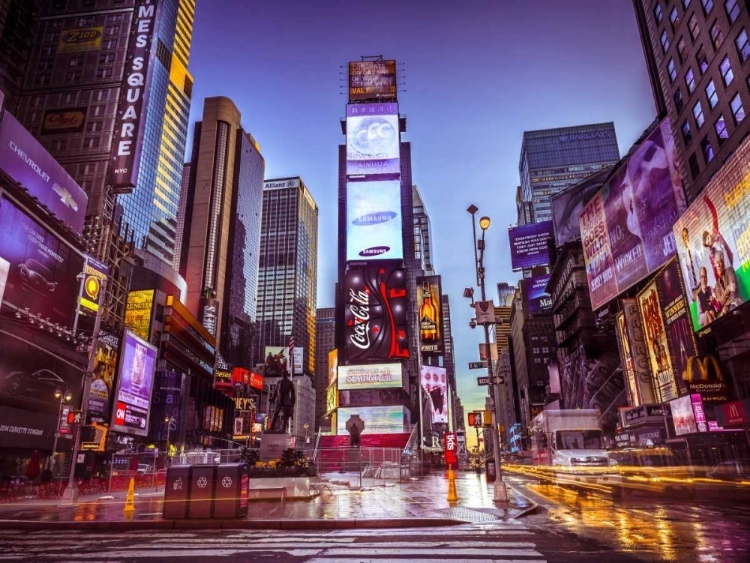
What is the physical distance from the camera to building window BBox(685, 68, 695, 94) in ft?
148

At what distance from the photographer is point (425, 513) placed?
1420cm

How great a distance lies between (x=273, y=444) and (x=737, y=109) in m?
41.0

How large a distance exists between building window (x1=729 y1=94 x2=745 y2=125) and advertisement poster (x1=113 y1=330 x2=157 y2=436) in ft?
217

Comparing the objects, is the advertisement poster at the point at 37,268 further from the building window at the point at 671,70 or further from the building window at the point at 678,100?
the building window at the point at 671,70

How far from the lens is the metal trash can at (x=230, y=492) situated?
13.8 metres

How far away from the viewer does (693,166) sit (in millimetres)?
45469

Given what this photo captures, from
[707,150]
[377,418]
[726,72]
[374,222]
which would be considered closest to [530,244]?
[374,222]

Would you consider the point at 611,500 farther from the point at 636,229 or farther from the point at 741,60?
the point at 636,229

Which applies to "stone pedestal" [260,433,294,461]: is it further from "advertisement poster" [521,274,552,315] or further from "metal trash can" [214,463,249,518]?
"advertisement poster" [521,274,552,315]

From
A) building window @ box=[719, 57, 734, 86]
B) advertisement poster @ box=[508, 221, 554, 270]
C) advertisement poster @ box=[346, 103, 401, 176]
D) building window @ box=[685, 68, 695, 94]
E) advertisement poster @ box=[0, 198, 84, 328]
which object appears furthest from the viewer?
advertisement poster @ box=[508, 221, 554, 270]

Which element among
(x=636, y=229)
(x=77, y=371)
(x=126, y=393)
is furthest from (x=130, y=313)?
(x=636, y=229)

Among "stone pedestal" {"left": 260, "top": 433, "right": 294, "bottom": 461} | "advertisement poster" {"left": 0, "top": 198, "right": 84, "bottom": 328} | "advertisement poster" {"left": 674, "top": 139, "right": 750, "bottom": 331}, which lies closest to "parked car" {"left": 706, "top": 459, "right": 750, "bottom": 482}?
"advertisement poster" {"left": 674, "top": 139, "right": 750, "bottom": 331}

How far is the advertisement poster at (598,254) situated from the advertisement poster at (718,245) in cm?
1872

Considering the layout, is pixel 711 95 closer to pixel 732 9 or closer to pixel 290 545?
pixel 732 9
